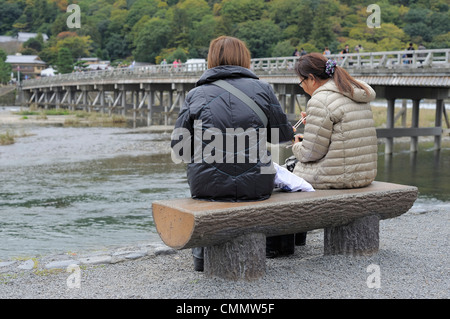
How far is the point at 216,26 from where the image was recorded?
82.2m

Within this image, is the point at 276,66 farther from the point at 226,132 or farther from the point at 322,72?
the point at 226,132

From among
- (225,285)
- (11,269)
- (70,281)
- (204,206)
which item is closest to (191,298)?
(225,285)

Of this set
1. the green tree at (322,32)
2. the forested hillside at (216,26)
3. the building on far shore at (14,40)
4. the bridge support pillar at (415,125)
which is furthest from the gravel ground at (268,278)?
the building on far shore at (14,40)

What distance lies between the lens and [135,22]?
4188 inches

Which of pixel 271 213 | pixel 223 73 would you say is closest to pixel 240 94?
pixel 223 73

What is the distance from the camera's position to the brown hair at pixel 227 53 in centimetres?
437

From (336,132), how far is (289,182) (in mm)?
559

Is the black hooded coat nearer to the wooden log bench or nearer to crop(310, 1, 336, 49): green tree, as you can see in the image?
the wooden log bench

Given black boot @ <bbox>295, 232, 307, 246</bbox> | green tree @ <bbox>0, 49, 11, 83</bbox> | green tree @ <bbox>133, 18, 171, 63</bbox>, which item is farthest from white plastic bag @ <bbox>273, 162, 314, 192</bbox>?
green tree @ <bbox>133, 18, 171, 63</bbox>

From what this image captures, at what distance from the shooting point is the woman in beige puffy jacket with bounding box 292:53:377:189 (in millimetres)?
4812

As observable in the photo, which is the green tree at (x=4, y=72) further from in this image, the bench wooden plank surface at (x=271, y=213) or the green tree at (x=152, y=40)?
the bench wooden plank surface at (x=271, y=213)

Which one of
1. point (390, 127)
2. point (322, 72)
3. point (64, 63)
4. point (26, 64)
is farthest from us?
point (26, 64)

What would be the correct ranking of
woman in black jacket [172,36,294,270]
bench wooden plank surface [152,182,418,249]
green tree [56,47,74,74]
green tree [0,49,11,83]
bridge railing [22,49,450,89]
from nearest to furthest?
bench wooden plank surface [152,182,418,249] → woman in black jacket [172,36,294,270] → bridge railing [22,49,450,89] → green tree [56,47,74,74] → green tree [0,49,11,83]

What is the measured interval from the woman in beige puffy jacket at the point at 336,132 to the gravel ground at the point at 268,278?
0.73 meters
